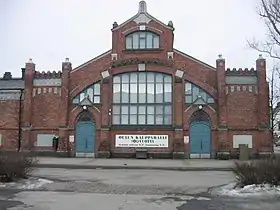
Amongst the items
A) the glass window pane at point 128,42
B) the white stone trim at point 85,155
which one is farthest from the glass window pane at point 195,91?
the white stone trim at point 85,155

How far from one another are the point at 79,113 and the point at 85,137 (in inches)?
88.5

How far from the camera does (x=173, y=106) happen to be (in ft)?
119

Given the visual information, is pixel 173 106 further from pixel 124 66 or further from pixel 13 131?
pixel 13 131

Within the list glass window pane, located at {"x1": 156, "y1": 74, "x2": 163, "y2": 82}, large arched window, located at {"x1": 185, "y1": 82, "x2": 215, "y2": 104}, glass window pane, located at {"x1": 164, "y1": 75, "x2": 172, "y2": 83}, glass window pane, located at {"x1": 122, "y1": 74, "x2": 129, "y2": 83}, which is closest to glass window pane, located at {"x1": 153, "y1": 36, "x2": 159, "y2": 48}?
glass window pane, located at {"x1": 156, "y1": 74, "x2": 163, "y2": 82}

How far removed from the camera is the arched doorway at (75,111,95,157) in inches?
1446

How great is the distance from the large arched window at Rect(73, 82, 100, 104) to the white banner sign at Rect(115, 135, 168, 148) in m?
4.08

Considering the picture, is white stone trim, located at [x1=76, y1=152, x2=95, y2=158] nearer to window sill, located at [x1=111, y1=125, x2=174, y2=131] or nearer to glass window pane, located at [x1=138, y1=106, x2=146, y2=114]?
→ window sill, located at [x1=111, y1=125, x2=174, y2=131]

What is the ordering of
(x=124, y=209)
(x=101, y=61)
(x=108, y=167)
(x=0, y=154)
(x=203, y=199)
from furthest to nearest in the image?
(x=101, y=61) → (x=108, y=167) → (x=0, y=154) → (x=203, y=199) → (x=124, y=209)

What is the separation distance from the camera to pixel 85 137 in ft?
121

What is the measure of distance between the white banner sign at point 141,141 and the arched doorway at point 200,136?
242cm

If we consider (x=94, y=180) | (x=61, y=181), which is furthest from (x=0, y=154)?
(x=94, y=180)

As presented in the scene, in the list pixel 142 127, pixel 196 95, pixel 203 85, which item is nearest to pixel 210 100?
pixel 196 95

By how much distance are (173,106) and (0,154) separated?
22.1 meters

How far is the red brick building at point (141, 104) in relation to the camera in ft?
117
